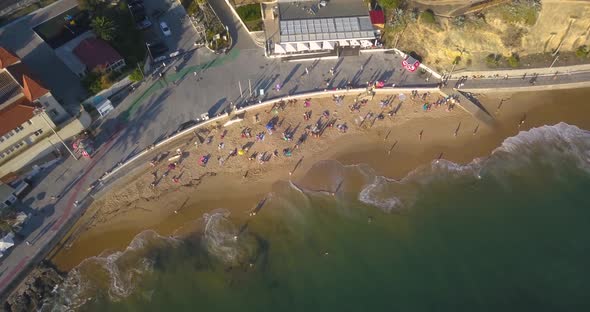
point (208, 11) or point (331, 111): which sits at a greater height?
point (208, 11)

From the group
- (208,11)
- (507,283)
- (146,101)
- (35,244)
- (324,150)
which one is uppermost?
(208,11)

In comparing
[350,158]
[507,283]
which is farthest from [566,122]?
[350,158]

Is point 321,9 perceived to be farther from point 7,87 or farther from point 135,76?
point 7,87

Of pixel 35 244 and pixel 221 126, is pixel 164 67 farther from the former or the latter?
pixel 35 244

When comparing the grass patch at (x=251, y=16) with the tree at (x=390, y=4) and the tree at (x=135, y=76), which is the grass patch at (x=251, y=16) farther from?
the tree at (x=390, y=4)

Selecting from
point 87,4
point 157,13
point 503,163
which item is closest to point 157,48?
point 157,13

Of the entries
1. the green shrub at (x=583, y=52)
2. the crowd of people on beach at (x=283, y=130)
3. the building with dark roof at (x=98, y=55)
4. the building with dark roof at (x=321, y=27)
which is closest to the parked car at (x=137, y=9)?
the building with dark roof at (x=98, y=55)
